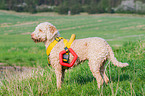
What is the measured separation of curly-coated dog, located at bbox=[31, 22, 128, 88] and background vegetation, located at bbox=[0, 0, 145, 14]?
1216 inches

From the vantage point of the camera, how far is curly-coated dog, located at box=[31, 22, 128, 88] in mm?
5217

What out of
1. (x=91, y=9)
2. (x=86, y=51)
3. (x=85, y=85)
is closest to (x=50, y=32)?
(x=86, y=51)

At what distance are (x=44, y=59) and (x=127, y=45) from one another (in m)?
5.03

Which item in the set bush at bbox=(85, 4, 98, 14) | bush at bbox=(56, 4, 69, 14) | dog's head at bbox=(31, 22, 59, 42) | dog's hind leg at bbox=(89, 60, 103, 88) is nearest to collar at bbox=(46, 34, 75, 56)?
dog's head at bbox=(31, 22, 59, 42)

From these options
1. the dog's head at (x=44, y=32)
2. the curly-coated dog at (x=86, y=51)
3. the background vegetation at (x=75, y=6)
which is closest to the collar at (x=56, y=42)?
the curly-coated dog at (x=86, y=51)

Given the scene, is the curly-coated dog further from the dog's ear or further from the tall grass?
the tall grass

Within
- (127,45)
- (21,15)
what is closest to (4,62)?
(127,45)

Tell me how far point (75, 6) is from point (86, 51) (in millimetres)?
37643

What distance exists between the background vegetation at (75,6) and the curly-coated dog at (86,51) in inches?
1216

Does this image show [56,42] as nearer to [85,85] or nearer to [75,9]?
[85,85]

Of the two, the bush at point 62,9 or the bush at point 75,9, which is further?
the bush at point 75,9

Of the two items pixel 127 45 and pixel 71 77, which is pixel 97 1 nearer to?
pixel 127 45

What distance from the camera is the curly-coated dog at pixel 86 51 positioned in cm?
522

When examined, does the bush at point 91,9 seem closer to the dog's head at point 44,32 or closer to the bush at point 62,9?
the bush at point 62,9
